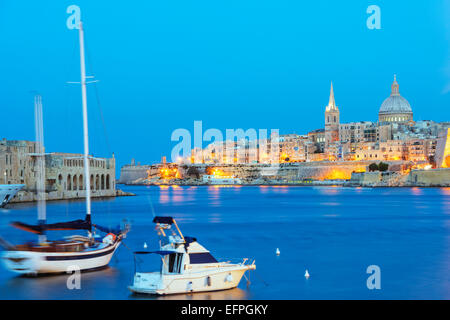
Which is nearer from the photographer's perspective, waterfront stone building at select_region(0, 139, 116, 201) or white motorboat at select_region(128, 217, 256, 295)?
white motorboat at select_region(128, 217, 256, 295)

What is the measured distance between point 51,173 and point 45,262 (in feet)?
91.6

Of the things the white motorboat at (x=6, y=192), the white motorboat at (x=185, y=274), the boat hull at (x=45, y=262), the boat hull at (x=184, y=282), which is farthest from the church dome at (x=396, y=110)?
the boat hull at (x=184, y=282)

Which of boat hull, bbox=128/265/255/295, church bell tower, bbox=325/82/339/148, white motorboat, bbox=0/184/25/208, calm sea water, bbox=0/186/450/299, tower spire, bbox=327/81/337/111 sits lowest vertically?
calm sea water, bbox=0/186/450/299

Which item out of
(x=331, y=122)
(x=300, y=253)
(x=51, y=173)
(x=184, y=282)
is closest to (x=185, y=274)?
(x=184, y=282)

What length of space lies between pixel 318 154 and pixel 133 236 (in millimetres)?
78349

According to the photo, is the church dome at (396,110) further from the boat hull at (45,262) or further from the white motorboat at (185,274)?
the white motorboat at (185,274)

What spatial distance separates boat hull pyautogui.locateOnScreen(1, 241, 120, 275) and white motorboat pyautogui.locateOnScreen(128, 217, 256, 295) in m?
1.95

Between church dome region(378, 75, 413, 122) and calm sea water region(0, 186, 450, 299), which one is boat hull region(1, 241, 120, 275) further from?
church dome region(378, 75, 413, 122)

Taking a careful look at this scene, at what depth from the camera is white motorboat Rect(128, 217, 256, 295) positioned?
1043 centimetres

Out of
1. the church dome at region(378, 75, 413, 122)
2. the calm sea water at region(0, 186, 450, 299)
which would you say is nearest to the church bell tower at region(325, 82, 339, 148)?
the church dome at region(378, 75, 413, 122)

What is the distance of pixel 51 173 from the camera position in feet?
127

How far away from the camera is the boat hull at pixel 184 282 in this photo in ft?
34.1

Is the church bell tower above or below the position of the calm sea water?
above

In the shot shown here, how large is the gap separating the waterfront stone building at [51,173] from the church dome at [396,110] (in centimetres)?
6428
